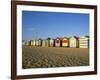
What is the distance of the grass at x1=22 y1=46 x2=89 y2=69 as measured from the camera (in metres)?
1.93

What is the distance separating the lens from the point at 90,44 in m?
2.12

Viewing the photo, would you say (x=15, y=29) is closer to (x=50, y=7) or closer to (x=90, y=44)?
(x=50, y=7)

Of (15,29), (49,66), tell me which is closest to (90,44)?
(49,66)

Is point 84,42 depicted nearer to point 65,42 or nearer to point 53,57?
point 65,42

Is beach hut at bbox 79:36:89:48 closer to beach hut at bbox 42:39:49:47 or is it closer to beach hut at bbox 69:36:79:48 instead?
beach hut at bbox 69:36:79:48

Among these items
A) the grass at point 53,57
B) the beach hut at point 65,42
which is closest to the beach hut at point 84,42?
the grass at point 53,57

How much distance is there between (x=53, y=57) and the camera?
2.00m

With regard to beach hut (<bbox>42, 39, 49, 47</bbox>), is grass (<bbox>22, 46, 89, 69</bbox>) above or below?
below

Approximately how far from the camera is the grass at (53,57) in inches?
76.2

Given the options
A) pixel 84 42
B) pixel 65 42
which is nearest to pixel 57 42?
pixel 65 42

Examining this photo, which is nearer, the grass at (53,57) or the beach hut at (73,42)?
the grass at (53,57)

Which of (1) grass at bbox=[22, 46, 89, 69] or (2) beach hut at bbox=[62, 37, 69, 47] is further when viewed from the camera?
(2) beach hut at bbox=[62, 37, 69, 47]

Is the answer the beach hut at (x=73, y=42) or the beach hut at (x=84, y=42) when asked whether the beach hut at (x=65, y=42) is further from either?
the beach hut at (x=84, y=42)

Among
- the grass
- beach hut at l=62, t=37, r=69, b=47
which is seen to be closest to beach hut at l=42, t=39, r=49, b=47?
the grass
